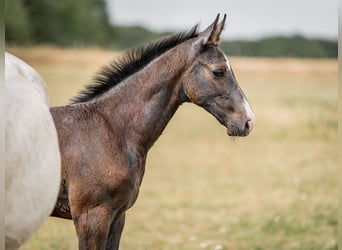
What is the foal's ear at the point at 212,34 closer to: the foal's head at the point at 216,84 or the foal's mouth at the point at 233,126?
the foal's head at the point at 216,84

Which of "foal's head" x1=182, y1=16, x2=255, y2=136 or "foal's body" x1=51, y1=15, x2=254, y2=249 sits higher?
"foal's head" x1=182, y1=16, x2=255, y2=136

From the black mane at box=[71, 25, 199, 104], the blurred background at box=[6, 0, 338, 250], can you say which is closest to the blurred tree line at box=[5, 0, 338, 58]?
the blurred background at box=[6, 0, 338, 250]

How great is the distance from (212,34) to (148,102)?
2.02ft

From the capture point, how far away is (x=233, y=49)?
69.7 feet

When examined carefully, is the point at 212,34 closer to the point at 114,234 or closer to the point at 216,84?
the point at 216,84

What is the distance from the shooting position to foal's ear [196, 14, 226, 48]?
13.9 feet

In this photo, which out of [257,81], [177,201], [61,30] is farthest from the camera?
[61,30]

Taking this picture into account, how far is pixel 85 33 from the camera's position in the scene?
44.8 metres

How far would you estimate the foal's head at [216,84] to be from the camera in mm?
4266

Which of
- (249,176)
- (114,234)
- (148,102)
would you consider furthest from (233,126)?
(249,176)

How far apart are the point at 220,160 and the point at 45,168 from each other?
454 inches

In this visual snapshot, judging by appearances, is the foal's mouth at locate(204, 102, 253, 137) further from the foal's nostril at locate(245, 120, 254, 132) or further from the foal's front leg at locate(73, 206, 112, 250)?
the foal's front leg at locate(73, 206, 112, 250)

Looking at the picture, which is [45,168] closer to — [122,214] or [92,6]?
[122,214]

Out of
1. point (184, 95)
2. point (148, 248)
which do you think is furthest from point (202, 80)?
point (148, 248)
